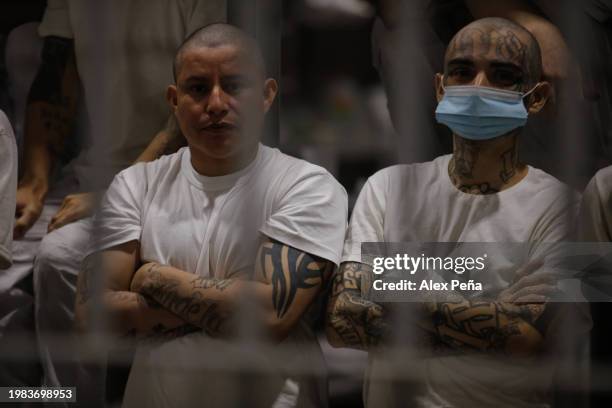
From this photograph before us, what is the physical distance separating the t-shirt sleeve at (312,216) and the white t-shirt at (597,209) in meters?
0.55

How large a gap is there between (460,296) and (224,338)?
0.57 metres

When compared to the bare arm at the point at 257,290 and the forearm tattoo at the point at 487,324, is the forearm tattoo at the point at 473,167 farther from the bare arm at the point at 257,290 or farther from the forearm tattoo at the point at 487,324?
the bare arm at the point at 257,290

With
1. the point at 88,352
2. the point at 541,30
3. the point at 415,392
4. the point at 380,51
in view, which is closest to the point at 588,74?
the point at 541,30

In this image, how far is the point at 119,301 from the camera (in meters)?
2.22

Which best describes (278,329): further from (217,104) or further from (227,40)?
(227,40)

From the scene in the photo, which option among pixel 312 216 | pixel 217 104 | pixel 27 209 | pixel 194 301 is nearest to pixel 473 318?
pixel 312 216

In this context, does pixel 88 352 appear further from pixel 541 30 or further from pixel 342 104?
pixel 541 30

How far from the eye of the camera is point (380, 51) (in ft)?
6.97

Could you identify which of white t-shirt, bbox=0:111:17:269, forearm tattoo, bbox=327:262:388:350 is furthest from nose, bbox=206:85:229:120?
white t-shirt, bbox=0:111:17:269

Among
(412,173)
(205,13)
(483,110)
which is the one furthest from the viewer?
(205,13)

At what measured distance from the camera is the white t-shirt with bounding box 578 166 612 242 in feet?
6.63

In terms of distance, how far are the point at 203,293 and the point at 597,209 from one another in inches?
36.7

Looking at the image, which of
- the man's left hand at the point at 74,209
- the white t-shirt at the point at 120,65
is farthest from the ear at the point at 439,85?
the man's left hand at the point at 74,209

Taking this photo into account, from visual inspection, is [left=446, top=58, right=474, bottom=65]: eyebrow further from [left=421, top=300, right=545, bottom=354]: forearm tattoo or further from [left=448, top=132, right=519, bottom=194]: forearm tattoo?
[left=421, top=300, right=545, bottom=354]: forearm tattoo
